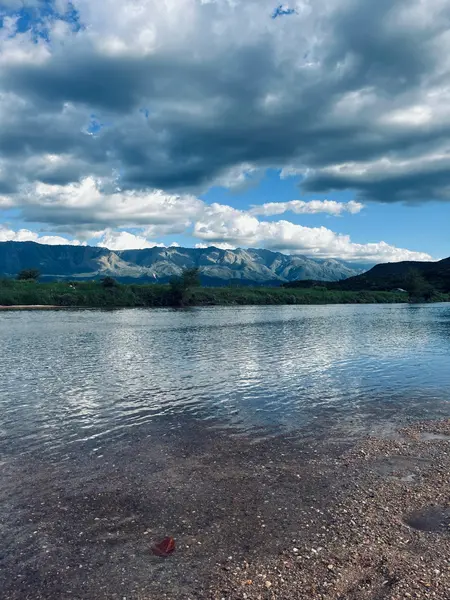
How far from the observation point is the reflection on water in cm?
2181

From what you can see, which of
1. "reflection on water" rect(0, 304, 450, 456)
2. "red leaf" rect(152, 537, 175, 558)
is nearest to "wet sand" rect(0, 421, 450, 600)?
"red leaf" rect(152, 537, 175, 558)

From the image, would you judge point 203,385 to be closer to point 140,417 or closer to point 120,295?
point 140,417

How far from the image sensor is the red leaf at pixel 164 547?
429 inches

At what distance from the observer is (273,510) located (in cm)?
1301

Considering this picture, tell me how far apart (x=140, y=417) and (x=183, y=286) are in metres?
130

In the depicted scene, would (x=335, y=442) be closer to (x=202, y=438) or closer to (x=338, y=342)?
(x=202, y=438)

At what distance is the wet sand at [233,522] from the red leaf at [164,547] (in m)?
0.18

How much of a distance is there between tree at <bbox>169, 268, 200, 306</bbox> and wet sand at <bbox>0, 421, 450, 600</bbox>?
5286 inches

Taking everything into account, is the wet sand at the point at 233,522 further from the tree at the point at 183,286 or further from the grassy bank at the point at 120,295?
the tree at the point at 183,286

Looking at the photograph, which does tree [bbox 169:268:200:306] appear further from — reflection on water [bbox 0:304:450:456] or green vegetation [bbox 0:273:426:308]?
reflection on water [bbox 0:304:450:456]

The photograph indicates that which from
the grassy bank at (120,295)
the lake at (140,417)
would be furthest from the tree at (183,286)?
the lake at (140,417)

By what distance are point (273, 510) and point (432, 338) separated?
177 feet

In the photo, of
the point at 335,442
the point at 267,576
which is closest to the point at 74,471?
the point at 267,576

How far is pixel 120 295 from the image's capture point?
150250 millimetres
